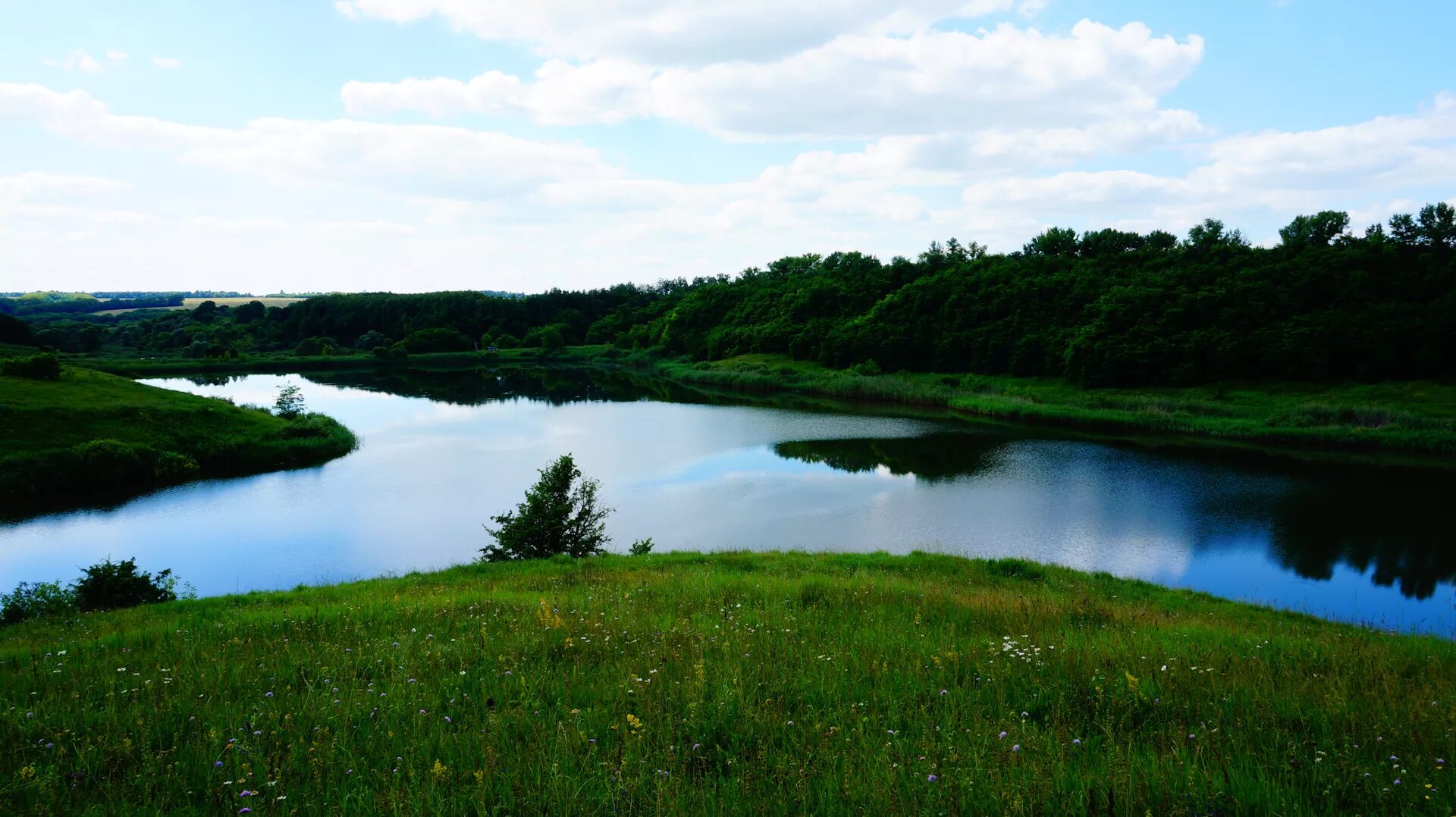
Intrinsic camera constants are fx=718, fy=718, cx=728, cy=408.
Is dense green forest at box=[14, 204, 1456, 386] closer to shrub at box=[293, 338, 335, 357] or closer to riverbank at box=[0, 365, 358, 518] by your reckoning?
shrub at box=[293, 338, 335, 357]

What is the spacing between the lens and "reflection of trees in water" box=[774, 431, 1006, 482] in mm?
31781

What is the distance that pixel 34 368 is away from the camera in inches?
1400

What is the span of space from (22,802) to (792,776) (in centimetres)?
368

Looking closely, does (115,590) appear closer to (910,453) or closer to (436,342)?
(910,453)

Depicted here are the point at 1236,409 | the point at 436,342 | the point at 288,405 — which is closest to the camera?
the point at 1236,409

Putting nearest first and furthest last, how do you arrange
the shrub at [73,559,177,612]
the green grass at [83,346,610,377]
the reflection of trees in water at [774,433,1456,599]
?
the shrub at [73,559,177,612] < the reflection of trees in water at [774,433,1456,599] < the green grass at [83,346,610,377]

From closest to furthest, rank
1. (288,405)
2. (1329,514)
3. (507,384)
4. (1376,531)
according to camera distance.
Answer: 1. (1376,531)
2. (1329,514)
3. (288,405)
4. (507,384)

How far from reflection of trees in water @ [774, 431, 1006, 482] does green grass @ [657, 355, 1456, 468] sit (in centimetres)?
902

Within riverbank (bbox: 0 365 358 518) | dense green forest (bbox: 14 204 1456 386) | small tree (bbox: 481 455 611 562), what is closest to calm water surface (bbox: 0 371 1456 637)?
riverbank (bbox: 0 365 358 518)

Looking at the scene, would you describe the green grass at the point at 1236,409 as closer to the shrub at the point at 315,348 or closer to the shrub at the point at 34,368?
the shrub at the point at 34,368

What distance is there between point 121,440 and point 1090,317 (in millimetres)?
65668

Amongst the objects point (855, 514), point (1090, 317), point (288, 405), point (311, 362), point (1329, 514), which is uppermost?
point (1090, 317)

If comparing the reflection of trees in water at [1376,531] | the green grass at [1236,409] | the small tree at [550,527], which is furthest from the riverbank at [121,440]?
the green grass at [1236,409]

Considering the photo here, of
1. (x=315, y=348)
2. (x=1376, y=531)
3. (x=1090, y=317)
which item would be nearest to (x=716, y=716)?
(x=1376, y=531)
